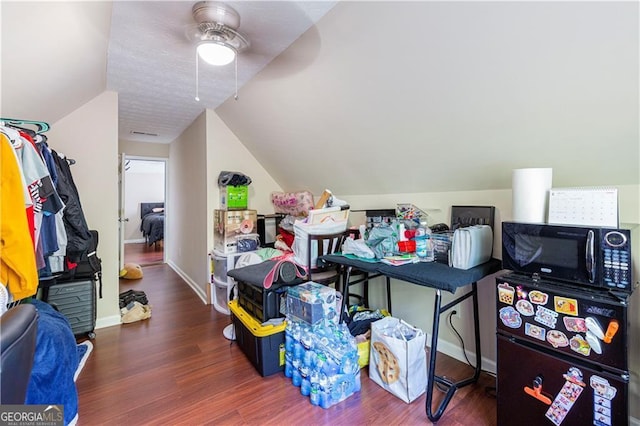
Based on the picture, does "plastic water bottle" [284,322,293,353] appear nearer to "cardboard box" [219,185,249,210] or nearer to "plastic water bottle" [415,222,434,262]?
"plastic water bottle" [415,222,434,262]

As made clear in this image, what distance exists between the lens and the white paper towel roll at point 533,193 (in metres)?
1.53

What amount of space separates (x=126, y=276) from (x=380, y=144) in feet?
14.6

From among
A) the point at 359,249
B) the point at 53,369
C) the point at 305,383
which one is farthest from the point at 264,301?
the point at 53,369

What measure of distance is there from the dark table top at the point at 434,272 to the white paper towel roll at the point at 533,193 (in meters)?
0.38

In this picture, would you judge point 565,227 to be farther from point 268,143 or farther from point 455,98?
point 268,143

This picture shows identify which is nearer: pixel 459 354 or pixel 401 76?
pixel 401 76

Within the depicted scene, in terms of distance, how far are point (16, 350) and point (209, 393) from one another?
150 centimetres

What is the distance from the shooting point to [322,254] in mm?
2447

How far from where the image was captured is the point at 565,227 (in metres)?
1.35

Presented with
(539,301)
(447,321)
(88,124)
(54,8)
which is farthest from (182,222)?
(539,301)

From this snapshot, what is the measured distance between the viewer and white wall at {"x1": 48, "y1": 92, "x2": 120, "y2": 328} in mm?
2787

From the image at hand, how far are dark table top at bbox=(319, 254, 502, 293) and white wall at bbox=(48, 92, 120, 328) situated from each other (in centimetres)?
249

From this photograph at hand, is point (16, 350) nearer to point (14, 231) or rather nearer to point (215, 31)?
point (14, 231)

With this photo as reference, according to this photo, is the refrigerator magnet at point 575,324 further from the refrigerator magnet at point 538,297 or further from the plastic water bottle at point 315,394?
A: the plastic water bottle at point 315,394
